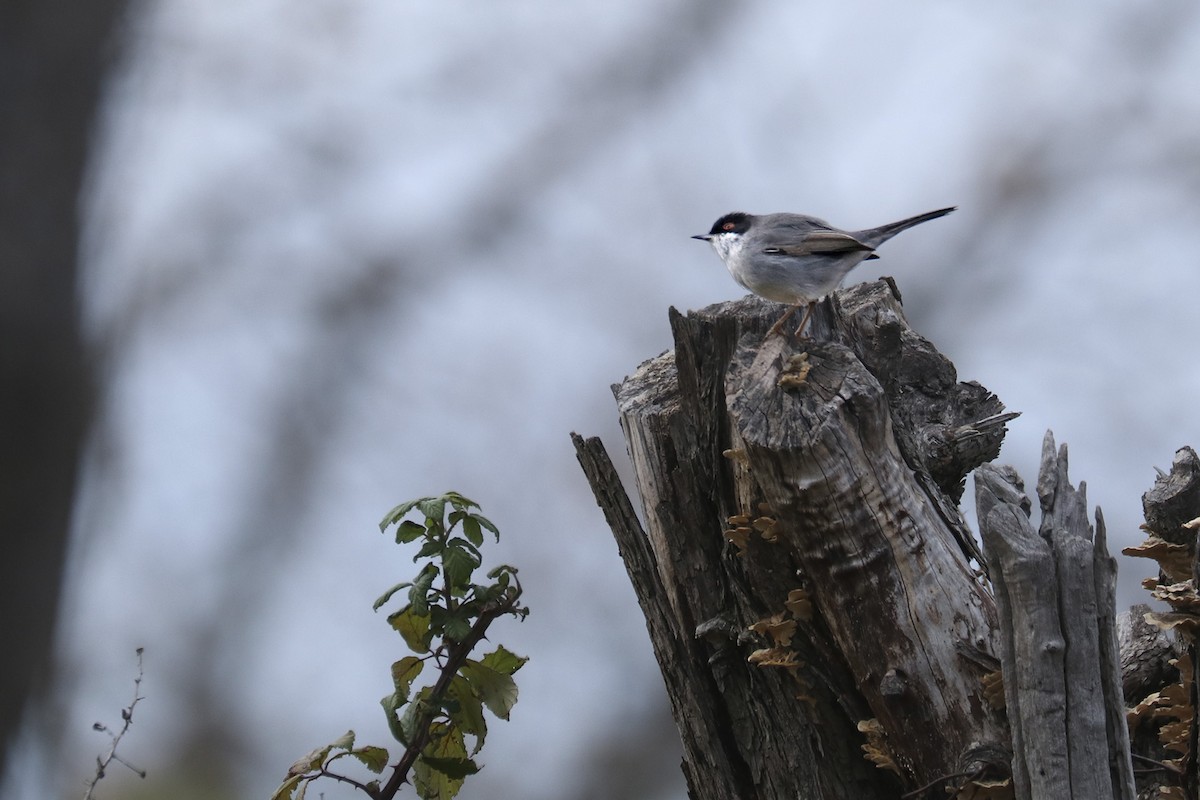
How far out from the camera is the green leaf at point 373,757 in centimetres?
232

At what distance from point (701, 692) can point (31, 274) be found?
3155 mm

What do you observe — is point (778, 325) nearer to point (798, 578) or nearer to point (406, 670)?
point (798, 578)

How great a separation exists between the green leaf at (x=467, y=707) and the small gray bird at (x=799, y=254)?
1638mm

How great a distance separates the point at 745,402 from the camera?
2.23 metres

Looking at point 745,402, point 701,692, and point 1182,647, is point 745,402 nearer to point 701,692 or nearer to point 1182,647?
point 701,692

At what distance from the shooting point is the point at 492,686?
7.93ft

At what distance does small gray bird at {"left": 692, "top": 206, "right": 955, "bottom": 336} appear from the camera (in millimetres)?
3318

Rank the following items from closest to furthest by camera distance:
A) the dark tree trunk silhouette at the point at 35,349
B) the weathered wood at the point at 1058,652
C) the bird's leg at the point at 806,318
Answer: the weathered wood at the point at 1058,652 < the bird's leg at the point at 806,318 < the dark tree trunk silhouette at the point at 35,349

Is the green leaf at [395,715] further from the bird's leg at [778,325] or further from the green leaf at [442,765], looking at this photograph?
the bird's leg at [778,325]

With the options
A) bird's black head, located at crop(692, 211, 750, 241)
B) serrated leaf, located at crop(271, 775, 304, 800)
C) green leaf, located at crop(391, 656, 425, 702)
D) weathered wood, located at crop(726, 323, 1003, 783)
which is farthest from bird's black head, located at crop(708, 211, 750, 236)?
serrated leaf, located at crop(271, 775, 304, 800)

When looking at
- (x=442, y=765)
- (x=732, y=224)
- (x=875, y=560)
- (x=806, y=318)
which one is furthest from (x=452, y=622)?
(x=732, y=224)

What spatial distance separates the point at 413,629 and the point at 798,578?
0.95m

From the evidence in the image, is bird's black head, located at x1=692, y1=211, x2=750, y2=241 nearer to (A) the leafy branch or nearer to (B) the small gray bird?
(B) the small gray bird

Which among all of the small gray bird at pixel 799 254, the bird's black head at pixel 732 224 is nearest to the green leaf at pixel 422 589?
the small gray bird at pixel 799 254
